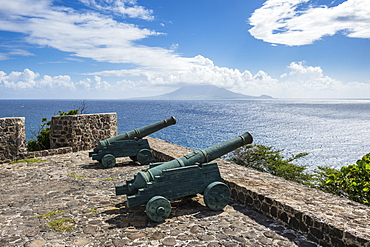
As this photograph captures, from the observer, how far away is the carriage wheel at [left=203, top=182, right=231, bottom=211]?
5.07m

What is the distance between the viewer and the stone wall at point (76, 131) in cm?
1130

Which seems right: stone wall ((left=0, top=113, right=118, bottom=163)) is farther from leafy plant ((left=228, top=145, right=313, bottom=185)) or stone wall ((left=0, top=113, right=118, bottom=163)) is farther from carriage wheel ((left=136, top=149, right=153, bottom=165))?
leafy plant ((left=228, top=145, right=313, bottom=185))

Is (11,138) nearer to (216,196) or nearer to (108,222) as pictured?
(108,222)

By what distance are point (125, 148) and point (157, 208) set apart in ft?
14.2

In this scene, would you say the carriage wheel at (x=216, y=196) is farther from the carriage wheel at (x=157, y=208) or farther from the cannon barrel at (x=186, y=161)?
the carriage wheel at (x=157, y=208)

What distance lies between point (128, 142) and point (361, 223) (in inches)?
246

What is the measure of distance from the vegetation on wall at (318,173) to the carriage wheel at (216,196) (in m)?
2.79

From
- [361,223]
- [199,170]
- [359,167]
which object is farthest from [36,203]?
[359,167]

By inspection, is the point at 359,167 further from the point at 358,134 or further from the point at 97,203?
the point at 358,134

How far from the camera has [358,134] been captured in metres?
50.4

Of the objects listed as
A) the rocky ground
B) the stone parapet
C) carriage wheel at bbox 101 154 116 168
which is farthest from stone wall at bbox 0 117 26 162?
the stone parapet

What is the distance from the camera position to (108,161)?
8570 millimetres

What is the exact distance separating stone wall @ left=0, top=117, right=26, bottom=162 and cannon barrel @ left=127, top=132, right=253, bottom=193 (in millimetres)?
6479

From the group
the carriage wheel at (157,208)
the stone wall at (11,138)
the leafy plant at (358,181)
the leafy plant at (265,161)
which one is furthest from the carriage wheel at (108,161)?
the leafy plant at (265,161)
